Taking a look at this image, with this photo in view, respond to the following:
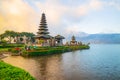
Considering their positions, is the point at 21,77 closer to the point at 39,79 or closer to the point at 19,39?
the point at 39,79

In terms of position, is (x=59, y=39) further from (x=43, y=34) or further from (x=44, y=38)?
(x=44, y=38)

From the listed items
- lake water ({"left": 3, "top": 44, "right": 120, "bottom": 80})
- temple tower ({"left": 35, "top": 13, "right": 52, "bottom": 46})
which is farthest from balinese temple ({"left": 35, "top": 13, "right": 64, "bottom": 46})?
lake water ({"left": 3, "top": 44, "right": 120, "bottom": 80})

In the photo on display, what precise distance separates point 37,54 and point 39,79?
35762mm

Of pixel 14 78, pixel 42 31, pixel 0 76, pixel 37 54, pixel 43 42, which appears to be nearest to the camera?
pixel 14 78

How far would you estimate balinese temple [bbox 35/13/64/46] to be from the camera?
3403 inches

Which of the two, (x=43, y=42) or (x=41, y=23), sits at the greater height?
(x=41, y=23)

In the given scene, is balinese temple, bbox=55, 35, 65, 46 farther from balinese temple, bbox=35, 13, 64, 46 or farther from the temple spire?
the temple spire

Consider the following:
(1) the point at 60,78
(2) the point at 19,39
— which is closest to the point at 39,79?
(1) the point at 60,78

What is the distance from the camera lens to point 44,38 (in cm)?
8950

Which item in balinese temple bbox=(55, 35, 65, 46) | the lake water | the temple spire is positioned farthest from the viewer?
balinese temple bbox=(55, 35, 65, 46)

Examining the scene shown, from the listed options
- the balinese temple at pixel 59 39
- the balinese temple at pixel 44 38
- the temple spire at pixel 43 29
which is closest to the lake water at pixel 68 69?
the balinese temple at pixel 44 38

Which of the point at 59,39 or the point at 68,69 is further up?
the point at 59,39

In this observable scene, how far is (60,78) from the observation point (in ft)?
83.6

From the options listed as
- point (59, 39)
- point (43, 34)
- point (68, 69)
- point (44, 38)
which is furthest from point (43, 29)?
point (68, 69)
